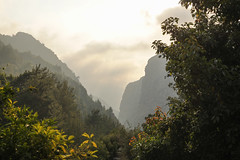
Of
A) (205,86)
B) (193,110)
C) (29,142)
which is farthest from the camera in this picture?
(193,110)

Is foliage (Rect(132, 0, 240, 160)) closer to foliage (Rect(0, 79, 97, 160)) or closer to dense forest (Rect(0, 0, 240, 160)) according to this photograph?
dense forest (Rect(0, 0, 240, 160))

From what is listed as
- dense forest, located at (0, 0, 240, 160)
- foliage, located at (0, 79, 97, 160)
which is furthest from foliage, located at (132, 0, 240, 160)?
foliage, located at (0, 79, 97, 160)

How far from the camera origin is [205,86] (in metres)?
3.80

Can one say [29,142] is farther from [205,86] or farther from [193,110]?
[193,110]

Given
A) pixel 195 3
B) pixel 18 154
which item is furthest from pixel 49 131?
pixel 195 3

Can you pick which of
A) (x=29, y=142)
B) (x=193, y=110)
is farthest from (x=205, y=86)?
(x=29, y=142)

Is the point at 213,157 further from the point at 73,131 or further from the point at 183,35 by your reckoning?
the point at 73,131

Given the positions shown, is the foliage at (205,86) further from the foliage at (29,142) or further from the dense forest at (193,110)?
the foliage at (29,142)

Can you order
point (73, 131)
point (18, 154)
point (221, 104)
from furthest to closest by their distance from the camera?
point (73, 131) < point (221, 104) < point (18, 154)

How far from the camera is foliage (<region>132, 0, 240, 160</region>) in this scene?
142 inches

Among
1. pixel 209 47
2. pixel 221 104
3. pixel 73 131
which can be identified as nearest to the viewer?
pixel 221 104

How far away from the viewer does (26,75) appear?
2414 cm

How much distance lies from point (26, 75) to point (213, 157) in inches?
964

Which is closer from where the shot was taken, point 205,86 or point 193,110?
point 205,86
